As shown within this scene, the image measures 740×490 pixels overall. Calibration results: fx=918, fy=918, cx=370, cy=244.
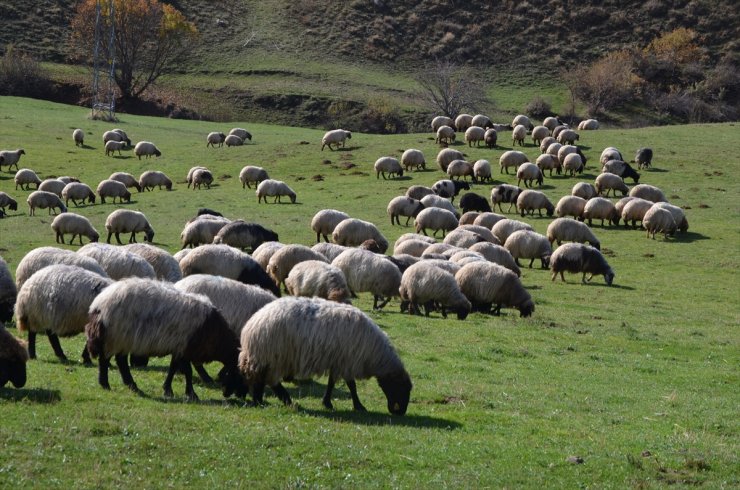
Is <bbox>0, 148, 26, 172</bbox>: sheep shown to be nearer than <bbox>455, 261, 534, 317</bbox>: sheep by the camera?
No

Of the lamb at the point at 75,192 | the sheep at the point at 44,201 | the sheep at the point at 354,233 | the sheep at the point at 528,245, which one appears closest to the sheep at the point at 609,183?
the sheep at the point at 528,245

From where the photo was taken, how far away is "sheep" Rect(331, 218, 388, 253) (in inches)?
1125

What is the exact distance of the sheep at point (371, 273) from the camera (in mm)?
20781

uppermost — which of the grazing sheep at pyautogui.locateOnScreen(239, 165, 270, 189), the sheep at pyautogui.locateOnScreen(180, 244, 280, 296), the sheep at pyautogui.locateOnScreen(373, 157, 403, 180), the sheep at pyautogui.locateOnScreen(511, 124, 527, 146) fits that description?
the sheep at pyautogui.locateOnScreen(511, 124, 527, 146)

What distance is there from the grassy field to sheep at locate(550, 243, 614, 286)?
1.55 ft

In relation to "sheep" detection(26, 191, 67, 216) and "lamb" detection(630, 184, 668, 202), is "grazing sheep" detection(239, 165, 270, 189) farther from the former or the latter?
"lamb" detection(630, 184, 668, 202)

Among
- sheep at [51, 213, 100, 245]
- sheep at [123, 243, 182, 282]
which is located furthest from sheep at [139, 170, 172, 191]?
sheep at [123, 243, 182, 282]

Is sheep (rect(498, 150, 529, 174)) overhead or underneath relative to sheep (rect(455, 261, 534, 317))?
overhead

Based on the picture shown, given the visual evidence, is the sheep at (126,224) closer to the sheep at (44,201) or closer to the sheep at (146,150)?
the sheep at (44,201)

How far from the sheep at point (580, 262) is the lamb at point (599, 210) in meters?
9.09

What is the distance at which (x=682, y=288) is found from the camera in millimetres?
27125

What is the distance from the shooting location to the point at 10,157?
46062 mm

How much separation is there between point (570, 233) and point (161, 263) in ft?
57.9

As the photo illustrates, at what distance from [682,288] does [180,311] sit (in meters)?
19.6
